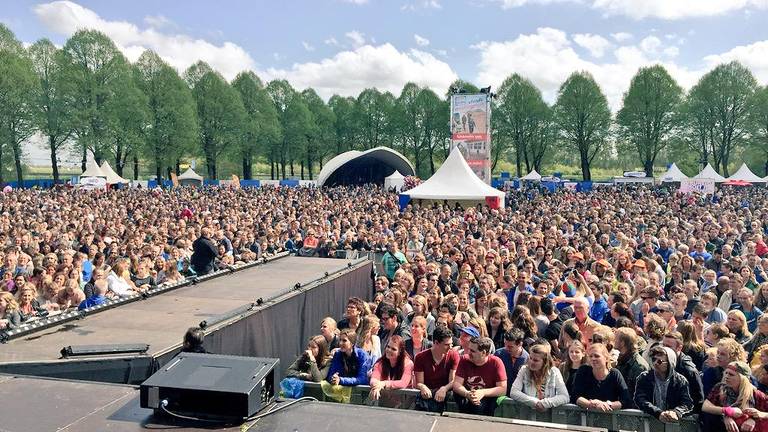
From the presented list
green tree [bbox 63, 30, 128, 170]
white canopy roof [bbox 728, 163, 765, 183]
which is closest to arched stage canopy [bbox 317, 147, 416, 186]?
green tree [bbox 63, 30, 128, 170]

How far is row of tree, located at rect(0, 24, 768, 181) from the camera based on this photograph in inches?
1946

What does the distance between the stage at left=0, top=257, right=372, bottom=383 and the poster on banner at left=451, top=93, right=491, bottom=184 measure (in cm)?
2974

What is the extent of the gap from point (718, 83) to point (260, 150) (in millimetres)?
50317

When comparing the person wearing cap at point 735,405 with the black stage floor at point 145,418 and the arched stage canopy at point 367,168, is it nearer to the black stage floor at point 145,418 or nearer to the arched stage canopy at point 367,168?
the black stage floor at point 145,418

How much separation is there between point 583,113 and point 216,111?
40218 mm

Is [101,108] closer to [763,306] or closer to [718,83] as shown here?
[763,306]

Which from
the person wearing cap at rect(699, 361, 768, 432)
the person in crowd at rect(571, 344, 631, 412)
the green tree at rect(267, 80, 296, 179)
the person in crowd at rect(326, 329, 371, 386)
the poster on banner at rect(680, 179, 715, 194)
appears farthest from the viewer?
the green tree at rect(267, 80, 296, 179)

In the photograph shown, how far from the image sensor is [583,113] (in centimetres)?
6234

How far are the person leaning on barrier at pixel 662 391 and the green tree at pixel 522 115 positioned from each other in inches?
2486

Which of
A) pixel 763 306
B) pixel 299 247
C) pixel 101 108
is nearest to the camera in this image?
pixel 763 306

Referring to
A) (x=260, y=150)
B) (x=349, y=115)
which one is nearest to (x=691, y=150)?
(x=349, y=115)

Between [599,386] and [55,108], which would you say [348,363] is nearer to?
[599,386]

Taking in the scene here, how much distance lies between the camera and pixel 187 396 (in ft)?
10.3

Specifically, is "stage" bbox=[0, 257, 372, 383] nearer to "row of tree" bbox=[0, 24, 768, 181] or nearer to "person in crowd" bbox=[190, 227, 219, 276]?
"person in crowd" bbox=[190, 227, 219, 276]
